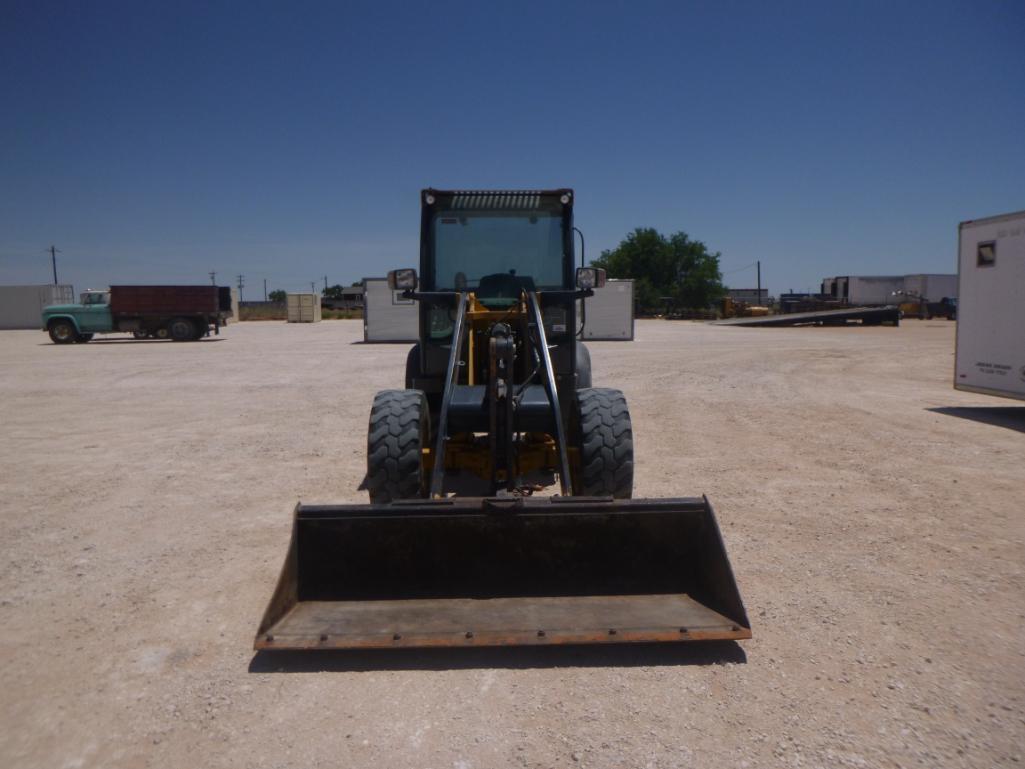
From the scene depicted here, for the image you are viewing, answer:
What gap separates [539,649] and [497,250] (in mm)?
3757

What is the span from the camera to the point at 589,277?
6.07 metres

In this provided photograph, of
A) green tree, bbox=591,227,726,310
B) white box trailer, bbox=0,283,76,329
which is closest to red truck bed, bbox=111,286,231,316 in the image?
white box trailer, bbox=0,283,76,329

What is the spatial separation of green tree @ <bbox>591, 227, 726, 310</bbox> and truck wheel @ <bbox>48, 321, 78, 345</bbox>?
4359 centimetres

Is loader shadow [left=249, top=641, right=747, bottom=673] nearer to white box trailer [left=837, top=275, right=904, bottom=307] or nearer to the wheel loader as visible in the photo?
the wheel loader

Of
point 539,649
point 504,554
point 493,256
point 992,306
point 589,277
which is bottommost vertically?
point 539,649

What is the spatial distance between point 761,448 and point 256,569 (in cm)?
555

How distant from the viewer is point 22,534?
5387mm

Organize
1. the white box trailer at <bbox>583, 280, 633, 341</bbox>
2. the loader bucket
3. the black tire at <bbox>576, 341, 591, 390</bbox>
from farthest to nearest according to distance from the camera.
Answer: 1. the white box trailer at <bbox>583, 280, 633, 341</bbox>
2. the black tire at <bbox>576, 341, 591, 390</bbox>
3. the loader bucket

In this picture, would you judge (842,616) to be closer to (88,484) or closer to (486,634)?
(486,634)

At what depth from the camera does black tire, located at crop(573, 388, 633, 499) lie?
5.00 meters

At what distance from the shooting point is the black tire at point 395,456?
4934mm

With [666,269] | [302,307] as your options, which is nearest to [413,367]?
[302,307]

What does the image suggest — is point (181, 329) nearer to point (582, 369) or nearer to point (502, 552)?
point (582, 369)

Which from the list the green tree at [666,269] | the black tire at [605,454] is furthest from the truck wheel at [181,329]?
the green tree at [666,269]
